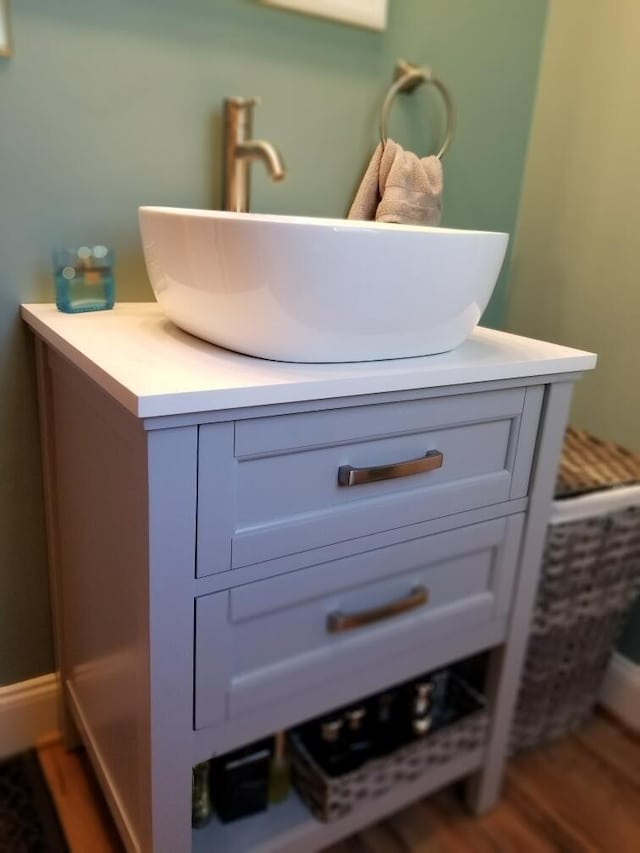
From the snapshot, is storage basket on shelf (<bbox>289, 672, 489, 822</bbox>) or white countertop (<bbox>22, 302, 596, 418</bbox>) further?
storage basket on shelf (<bbox>289, 672, 489, 822</bbox>)

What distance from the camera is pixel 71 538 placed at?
41.0 inches

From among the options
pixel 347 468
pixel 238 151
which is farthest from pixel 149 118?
pixel 347 468

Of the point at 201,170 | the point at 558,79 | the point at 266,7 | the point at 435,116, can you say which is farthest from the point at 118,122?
the point at 558,79

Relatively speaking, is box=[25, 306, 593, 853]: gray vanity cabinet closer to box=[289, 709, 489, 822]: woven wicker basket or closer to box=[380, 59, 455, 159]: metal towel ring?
box=[289, 709, 489, 822]: woven wicker basket

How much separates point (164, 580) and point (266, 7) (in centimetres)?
91

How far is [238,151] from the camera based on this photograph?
A: 3.52ft

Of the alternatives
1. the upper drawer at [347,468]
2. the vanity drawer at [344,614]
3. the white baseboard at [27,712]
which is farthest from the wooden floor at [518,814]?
the upper drawer at [347,468]

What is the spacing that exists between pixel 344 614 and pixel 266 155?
65 centimetres

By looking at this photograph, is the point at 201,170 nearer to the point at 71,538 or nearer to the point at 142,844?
the point at 71,538

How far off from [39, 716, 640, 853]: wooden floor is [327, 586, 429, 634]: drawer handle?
47cm

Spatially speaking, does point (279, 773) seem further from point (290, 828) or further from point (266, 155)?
point (266, 155)

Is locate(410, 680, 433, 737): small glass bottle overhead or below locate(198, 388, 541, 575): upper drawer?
below

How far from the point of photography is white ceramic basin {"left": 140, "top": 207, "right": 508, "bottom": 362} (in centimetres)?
72

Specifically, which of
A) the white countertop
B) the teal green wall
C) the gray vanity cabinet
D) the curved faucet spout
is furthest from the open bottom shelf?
the curved faucet spout
